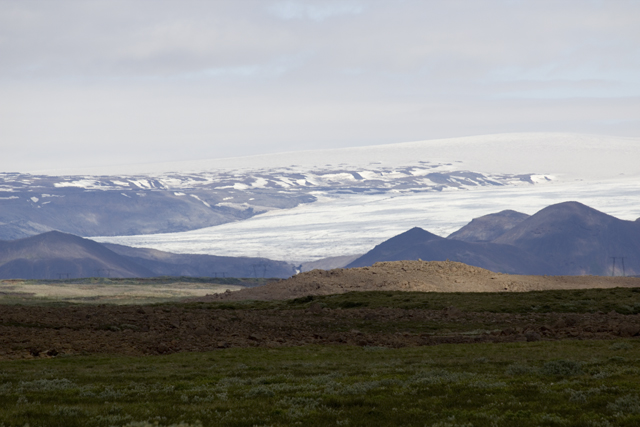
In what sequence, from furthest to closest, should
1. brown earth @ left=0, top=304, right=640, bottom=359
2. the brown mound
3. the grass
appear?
1. the brown mound
2. brown earth @ left=0, top=304, right=640, bottom=359
3. the grass

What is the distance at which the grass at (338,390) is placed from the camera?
46.8ft

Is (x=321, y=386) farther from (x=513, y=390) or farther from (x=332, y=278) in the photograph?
(x=332, y=278)

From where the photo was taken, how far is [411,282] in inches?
3228

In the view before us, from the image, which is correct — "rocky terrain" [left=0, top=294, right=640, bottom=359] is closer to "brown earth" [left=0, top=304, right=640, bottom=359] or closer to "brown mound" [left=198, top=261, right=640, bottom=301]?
"brown earth" [left=0, top=304, right=640, bottom=359]

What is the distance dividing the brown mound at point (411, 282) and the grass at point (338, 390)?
5038 centimetres

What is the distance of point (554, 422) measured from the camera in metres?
13.3

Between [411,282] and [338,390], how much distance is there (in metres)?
64.5

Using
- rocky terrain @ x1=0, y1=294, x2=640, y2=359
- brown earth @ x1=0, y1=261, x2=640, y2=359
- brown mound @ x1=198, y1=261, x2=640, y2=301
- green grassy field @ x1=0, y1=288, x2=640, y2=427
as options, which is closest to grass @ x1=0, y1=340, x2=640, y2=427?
green grassy field @ x1=0, y1=288, x2=640, y2=427

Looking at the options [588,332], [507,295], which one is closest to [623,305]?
[507,295]

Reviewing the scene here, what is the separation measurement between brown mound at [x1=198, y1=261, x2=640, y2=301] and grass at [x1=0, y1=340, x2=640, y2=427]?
5038cm

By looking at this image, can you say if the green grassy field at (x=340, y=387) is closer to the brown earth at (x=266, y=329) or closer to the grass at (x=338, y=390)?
the grass at (x=338, y=390)

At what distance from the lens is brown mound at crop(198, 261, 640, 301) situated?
3223 inches

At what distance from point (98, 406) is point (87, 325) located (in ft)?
97.9

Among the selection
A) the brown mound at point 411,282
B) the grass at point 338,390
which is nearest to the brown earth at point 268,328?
the grass at point 338,390
